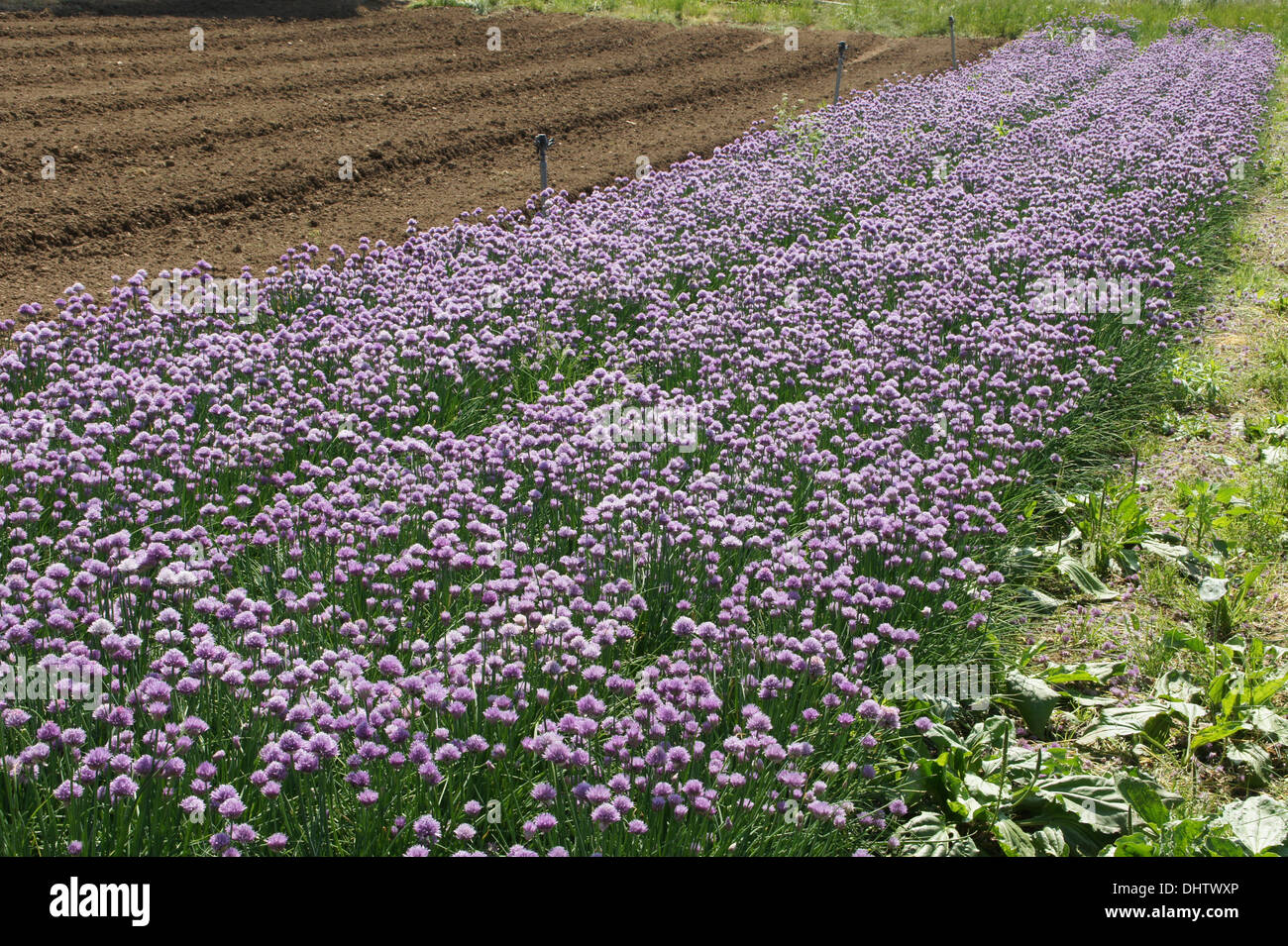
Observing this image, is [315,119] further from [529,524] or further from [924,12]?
[924,12]

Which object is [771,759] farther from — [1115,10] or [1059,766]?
[1115,10]

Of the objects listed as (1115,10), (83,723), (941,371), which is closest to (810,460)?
(941,371)

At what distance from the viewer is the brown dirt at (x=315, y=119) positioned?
9406mm

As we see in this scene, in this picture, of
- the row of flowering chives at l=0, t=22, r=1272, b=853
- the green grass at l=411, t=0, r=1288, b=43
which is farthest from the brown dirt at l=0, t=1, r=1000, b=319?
the green grass at l=411, t=0, r=1288, b=43

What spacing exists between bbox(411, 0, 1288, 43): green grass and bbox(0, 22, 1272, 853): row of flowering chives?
19476mm

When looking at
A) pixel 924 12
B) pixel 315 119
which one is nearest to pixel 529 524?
pixel 315 119

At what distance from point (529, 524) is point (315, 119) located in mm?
11051

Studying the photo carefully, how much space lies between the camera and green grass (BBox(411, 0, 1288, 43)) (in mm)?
25812

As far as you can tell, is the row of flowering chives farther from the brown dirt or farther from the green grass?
the green grass

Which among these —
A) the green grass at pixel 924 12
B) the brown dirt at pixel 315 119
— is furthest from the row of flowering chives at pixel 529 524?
the green grass at pixel 924 12

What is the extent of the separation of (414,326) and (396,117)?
29.8 ft

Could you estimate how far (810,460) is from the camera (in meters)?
4.84

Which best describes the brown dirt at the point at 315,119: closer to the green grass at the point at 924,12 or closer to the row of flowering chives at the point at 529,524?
the row of flowering chives at the point at 529,524

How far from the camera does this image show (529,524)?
443cm
